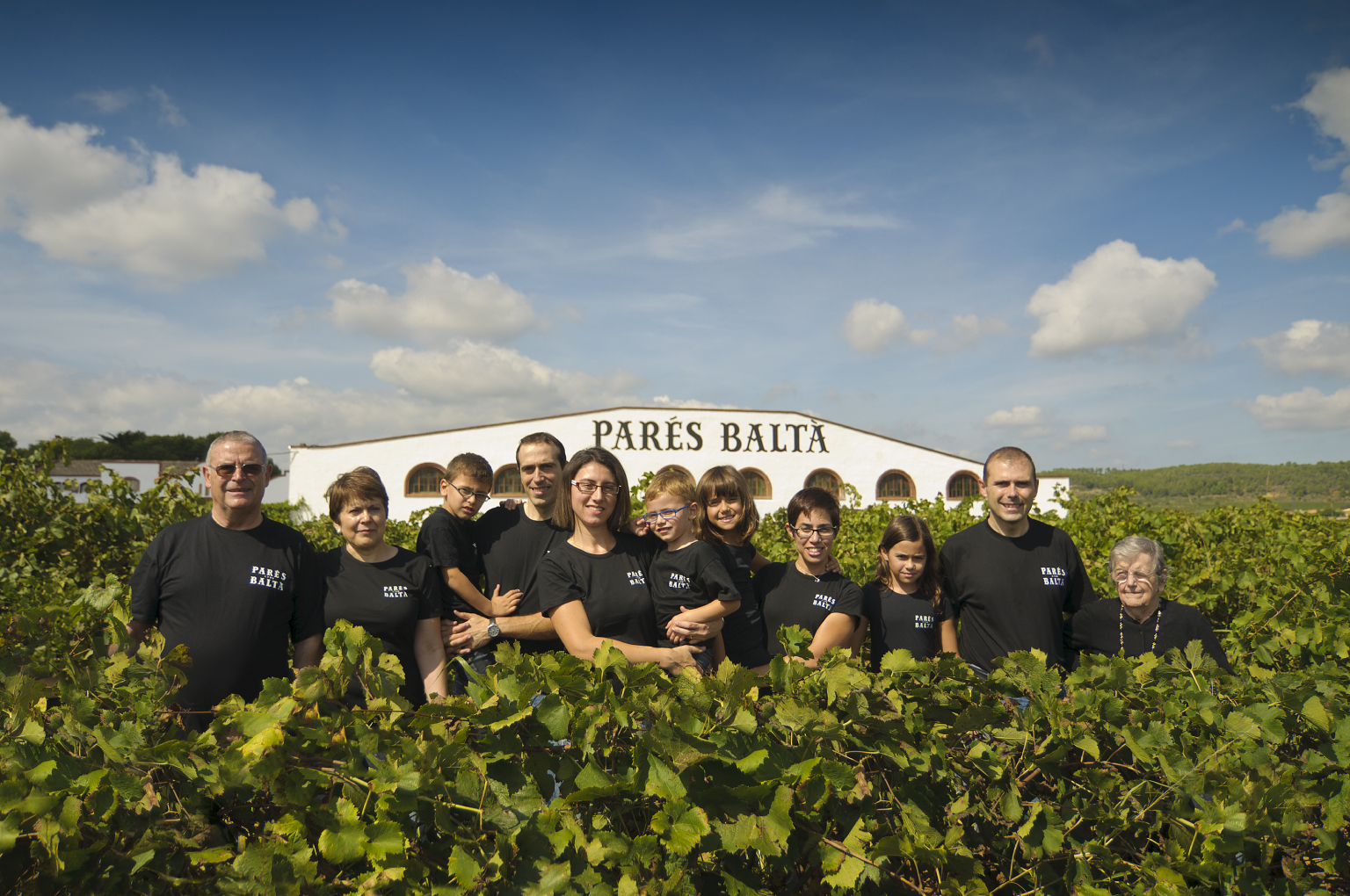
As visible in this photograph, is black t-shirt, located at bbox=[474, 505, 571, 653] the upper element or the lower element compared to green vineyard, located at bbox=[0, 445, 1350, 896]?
upper

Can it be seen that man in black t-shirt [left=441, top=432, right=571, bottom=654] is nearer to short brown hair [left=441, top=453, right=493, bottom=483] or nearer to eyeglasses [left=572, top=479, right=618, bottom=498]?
short brown hair [left=441, top=453, right=493, bottom=483]

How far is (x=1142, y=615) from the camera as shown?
3.09 m

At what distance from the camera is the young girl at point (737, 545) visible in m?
3.05

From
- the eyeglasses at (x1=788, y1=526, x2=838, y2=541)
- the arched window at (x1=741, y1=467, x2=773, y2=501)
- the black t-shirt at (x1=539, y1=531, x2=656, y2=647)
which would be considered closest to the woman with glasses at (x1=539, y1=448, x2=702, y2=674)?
the black t-shirt at (x1=539, y1=531, x2=656, y2=647)

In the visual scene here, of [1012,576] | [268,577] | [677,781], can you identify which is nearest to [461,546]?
[268,577]

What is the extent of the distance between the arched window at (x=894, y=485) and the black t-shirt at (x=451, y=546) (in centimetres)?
2760

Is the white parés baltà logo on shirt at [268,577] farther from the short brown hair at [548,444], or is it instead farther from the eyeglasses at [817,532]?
the eyeglasses at [817,532]

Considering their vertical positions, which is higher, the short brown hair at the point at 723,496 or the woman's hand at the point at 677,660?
the short brown hair at the point at 723,496

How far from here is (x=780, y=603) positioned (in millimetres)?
3195

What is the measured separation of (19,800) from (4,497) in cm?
389

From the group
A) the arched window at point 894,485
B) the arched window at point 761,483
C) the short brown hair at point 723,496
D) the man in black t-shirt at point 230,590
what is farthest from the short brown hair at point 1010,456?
the arched window at point 894,485

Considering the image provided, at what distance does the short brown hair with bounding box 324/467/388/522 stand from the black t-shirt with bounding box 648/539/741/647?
117 cm

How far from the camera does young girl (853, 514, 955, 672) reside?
3.29 metres

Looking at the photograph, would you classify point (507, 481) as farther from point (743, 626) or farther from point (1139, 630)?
point (1139, 630)
